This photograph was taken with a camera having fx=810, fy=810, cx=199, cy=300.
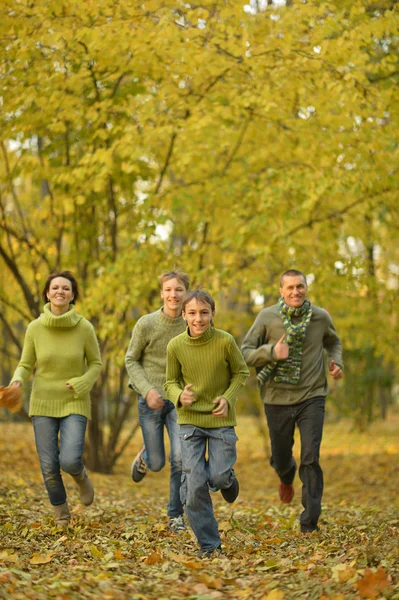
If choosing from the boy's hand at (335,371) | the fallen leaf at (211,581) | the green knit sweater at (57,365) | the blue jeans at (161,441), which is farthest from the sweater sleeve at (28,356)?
the fallen leaf at (211,581)

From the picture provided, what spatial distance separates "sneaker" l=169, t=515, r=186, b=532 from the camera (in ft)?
21.1

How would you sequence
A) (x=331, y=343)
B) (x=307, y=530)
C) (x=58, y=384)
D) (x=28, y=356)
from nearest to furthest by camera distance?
1. (x=307, y=530)
2. (x=58, y=384)
3. (x=28, y=356)
4. (x=331, y=343)

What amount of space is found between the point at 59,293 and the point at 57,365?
22.5 inches

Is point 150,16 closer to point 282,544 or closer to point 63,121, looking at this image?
point 63,121

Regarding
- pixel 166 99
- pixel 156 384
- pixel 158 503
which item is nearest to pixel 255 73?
pixel 166 99

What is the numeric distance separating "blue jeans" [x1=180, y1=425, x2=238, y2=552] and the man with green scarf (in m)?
1.17

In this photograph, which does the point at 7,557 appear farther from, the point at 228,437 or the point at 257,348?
the point at 257,348

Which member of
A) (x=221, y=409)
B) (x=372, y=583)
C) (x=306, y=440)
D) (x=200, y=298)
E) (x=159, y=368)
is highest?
(x=200, y=298)

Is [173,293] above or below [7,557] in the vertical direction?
above

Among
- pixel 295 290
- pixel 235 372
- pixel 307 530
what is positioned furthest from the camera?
pixel 295 290

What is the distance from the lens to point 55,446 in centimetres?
645

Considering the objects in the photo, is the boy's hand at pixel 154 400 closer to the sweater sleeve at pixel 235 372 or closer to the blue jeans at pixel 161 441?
the blue jeans at pixel 161 441

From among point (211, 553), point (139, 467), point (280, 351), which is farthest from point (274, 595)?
point (139, 467)

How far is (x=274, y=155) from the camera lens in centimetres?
1152
